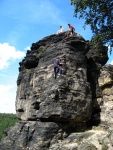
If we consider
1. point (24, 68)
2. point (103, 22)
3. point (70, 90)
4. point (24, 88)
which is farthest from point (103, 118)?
point (24, 68)

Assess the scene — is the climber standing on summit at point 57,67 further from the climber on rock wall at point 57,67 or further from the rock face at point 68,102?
the rock face at point 68,102

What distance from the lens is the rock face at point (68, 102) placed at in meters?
17.2

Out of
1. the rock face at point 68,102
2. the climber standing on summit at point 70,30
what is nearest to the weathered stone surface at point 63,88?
the rock face at point 68,102

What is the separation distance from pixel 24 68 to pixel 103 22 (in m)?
11.2

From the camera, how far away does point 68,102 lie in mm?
18016

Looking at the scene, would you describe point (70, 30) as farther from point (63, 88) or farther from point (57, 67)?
point (63, 88)

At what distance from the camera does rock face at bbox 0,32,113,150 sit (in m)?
17.2

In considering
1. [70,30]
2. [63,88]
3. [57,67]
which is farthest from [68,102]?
[70,30]

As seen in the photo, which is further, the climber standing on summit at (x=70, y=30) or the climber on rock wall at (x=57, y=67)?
the climber standing on summit at (x=70, y=30)

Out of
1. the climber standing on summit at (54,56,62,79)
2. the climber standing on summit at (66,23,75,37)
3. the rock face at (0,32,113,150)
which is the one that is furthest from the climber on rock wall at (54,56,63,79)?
the climber standing on summit at (66,23,75,37)

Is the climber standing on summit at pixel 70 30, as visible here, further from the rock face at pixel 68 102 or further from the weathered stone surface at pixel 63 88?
the weathered stone surface at pixel 63 88

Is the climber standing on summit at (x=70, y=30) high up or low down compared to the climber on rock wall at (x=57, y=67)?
up

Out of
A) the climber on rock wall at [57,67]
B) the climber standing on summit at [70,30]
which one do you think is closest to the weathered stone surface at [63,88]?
the climber on rock wall at [57,67]

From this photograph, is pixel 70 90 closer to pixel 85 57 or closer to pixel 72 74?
pixel 72 74
